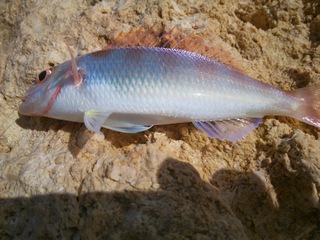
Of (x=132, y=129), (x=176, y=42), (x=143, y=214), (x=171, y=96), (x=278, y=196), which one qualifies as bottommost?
(x=278, y=196)

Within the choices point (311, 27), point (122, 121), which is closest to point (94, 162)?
point (122, 121)

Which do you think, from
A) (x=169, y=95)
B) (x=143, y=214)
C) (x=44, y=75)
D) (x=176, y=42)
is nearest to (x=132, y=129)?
(x=169, y=95)

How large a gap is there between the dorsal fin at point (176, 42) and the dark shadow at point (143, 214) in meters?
1.07

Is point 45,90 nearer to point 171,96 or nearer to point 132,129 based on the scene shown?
point 132,129

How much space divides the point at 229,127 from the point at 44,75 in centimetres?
172

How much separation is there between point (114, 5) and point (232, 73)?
1414 millimetres

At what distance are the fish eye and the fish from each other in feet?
0.85

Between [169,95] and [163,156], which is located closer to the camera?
[163,156]

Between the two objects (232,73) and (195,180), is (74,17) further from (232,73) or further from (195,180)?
(195,180)

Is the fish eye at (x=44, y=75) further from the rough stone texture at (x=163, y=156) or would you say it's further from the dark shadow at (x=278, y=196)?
the dark shadow at (x=278, y=196)

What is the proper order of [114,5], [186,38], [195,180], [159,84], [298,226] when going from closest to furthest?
[195,180], [298,226], [159,84], [186,38], [114,5]

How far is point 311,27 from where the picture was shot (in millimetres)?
2213

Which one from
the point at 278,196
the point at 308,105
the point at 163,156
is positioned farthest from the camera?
the point at 308,105

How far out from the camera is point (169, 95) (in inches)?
74.4
